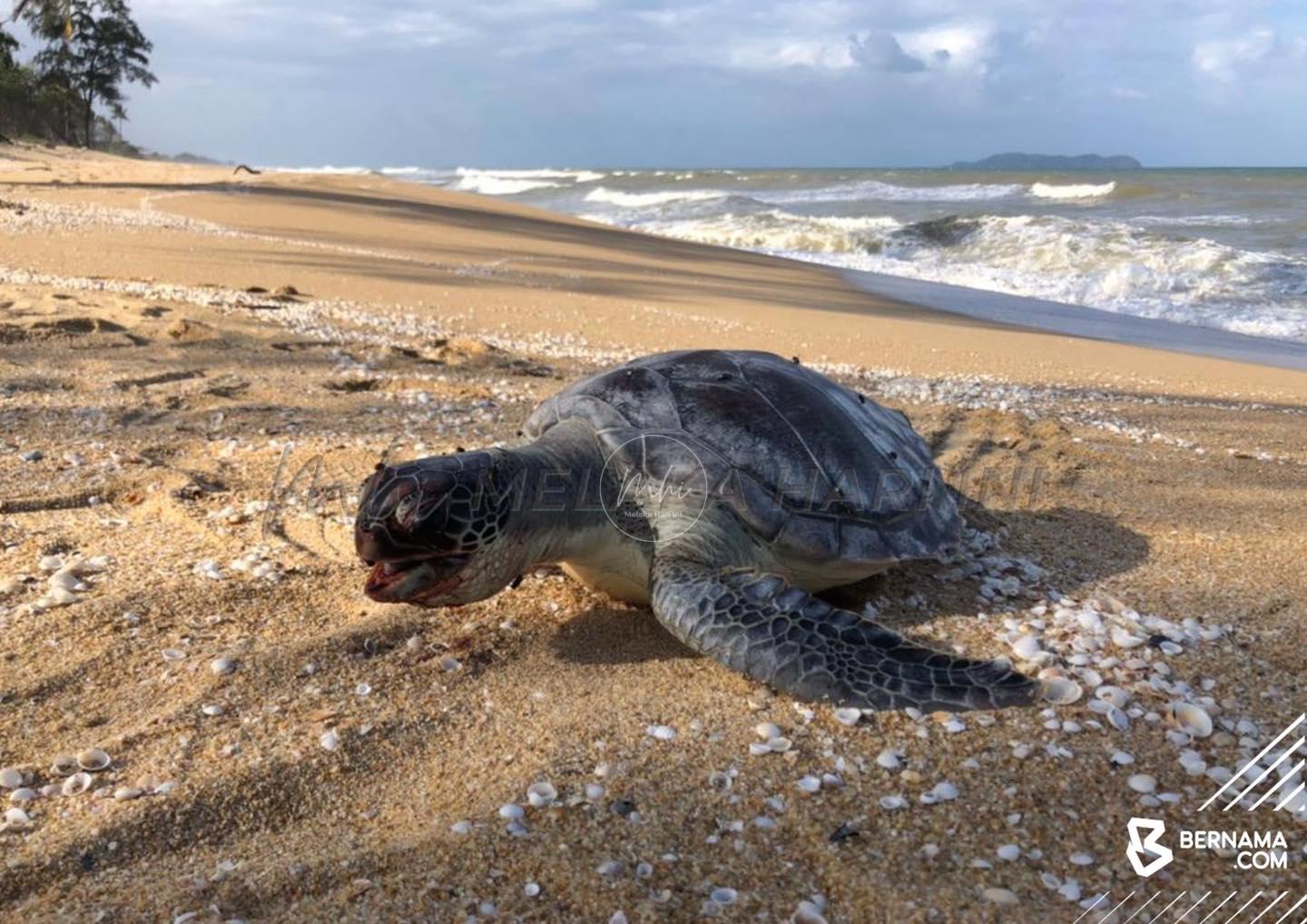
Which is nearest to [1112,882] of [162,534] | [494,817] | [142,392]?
Result: [494,817]

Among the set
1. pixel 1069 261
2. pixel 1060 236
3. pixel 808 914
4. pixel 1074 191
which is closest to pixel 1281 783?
pixel 808 914

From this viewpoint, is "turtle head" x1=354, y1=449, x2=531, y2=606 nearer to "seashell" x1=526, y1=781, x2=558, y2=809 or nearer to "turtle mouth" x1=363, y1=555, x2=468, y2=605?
"turtle mouth" x1=363, y1=555, x2=468, y2=605

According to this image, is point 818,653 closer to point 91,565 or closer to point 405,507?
point 405,507

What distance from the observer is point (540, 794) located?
2.45 metres

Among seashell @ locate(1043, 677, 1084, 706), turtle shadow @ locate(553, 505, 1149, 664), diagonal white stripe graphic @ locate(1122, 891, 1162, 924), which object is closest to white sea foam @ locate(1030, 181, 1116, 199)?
turtle shadow @ locate(553, 505, 1149, 664)

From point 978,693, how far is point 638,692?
3.34 ft

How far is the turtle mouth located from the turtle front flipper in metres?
0.69

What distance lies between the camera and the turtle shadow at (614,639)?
3.25 m

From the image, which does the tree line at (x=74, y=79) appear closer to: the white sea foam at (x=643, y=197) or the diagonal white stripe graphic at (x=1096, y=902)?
the white sea foam at (x=643, y=197)

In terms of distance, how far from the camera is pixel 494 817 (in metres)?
2.35

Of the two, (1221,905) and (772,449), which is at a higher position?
(772,449)

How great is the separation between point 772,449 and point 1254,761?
1788 millimetres

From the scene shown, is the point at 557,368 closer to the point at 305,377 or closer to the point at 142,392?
the point at 305,377

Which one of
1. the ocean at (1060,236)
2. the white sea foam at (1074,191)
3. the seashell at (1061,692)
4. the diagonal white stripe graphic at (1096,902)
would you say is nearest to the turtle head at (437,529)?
the seashell at (1061,692)
